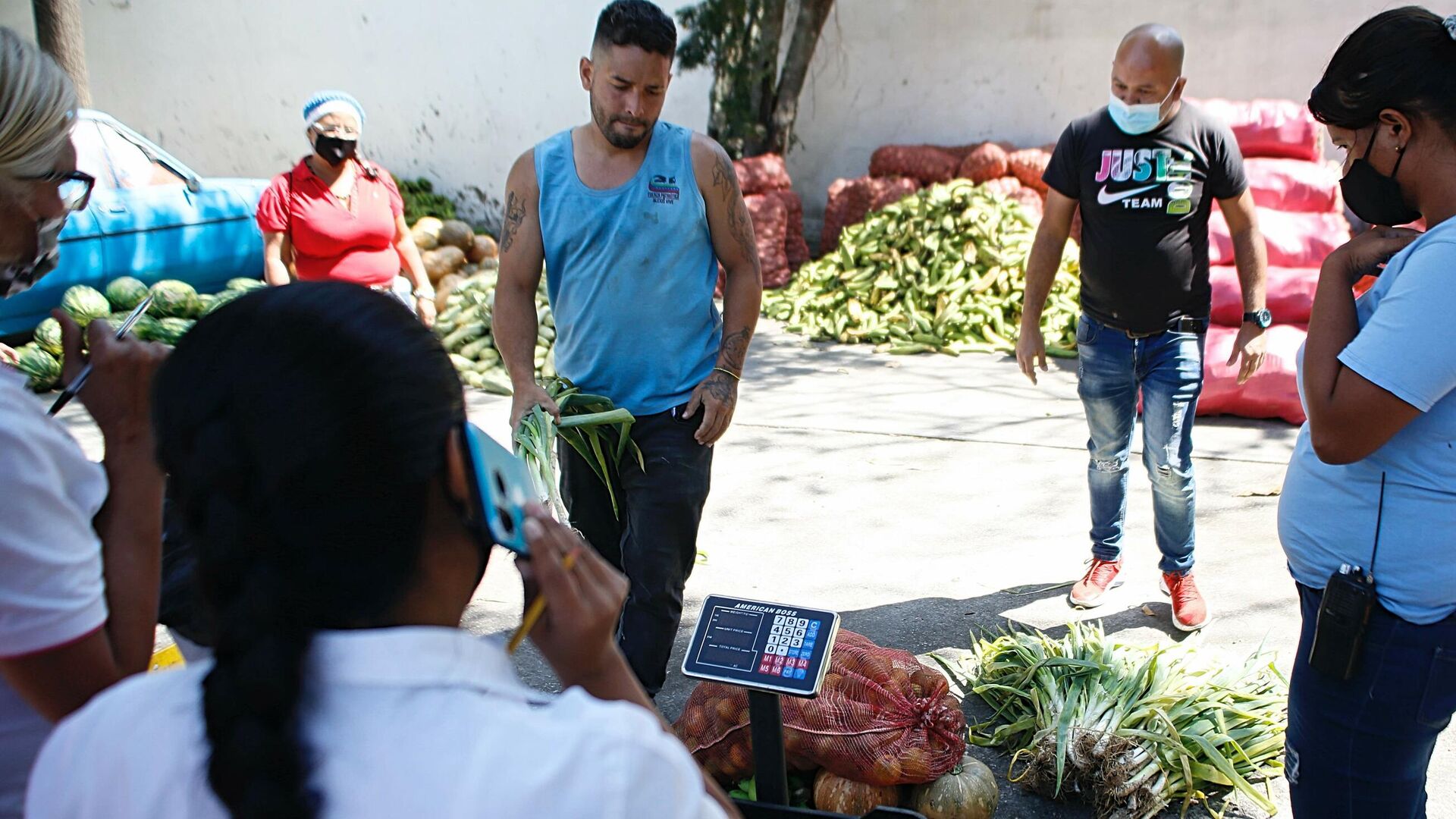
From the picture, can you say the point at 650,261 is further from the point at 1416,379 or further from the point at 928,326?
the point at 928,326

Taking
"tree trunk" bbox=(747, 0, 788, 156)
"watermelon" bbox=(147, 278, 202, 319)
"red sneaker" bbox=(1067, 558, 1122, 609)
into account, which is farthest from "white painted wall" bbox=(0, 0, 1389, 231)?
"red sneaker" bbox=(1067, 558, 1122, 609)

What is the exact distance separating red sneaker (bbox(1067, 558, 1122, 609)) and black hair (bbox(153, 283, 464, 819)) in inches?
143

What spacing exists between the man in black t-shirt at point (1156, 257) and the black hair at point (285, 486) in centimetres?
346

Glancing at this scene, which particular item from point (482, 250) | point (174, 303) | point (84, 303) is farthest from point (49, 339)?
point (482, 250)

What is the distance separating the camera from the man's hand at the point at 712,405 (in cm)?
326

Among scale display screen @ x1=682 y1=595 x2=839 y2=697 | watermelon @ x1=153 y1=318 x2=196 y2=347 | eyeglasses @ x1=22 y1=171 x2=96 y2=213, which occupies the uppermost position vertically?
eyeglasses @ x1=22 y1=171 x2=96 y2=213

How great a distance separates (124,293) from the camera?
7.93m

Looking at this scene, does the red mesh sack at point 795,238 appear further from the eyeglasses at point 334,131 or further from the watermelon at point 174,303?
the eyeglasses at point 334,131

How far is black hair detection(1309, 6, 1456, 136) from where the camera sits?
1.87 metres

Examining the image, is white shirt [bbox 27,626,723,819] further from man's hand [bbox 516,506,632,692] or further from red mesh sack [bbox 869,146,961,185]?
red mesh sack [bbox 869,146,961,185]

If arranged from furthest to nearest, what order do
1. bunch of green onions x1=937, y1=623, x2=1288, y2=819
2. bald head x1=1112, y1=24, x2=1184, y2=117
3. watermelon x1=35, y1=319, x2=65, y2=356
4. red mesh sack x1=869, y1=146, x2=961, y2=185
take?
red mesh sack x1=869, y1=146, x2=961, y2=185 < watermelon x1=35, y1=319, x2=65, y2=356 < bald head x1=1112, y1=24, x2=1184, y2=117 < bunch of green onions x1=937, y1=623, x2=1288, y2=819

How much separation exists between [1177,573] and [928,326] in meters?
4.49

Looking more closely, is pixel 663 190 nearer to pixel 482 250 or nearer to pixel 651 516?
pixel 651 516

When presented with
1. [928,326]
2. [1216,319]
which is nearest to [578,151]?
[1216,319]
